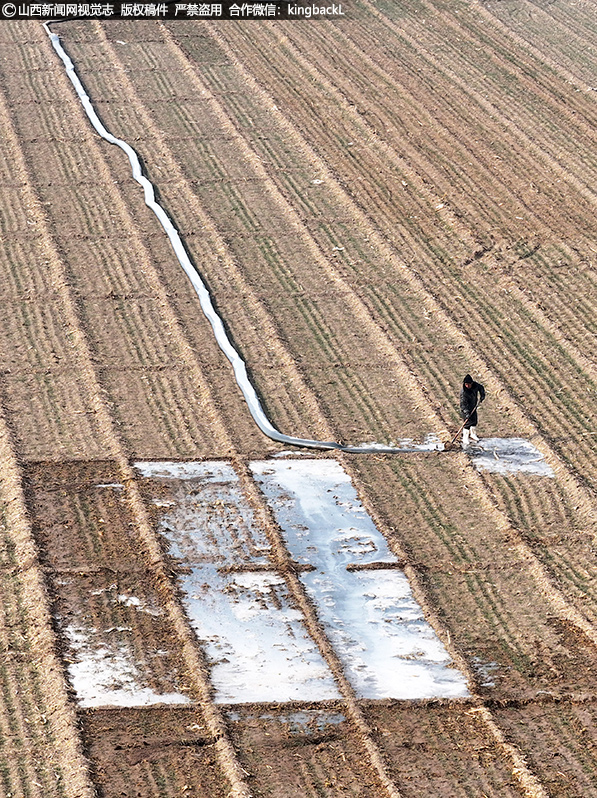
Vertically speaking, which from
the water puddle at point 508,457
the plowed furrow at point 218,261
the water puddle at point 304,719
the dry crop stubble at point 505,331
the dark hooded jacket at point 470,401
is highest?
the dark hooded jacket at point 470,401

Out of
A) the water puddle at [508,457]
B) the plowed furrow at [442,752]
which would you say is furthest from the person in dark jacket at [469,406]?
the plowed furrow at [442,752]

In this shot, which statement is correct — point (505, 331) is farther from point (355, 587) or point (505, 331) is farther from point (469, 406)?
point (355, 587)

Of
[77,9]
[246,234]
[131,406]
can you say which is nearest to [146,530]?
[131,406]

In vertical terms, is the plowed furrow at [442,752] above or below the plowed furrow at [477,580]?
above

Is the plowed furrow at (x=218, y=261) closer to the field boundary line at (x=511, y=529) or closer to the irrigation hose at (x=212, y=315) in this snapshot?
the irrigation hose at (x=212, y=315)

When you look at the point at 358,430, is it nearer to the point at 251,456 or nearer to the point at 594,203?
the point at 251,456

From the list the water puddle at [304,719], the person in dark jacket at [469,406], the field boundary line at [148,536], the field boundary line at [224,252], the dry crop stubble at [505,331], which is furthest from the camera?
the field boundary line at [224,252]

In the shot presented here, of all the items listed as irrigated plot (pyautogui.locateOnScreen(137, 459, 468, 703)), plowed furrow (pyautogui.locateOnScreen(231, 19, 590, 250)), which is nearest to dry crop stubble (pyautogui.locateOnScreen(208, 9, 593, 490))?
plowed furrow (pyautogui.locateOnScreen(231, 19, 590, 250))
